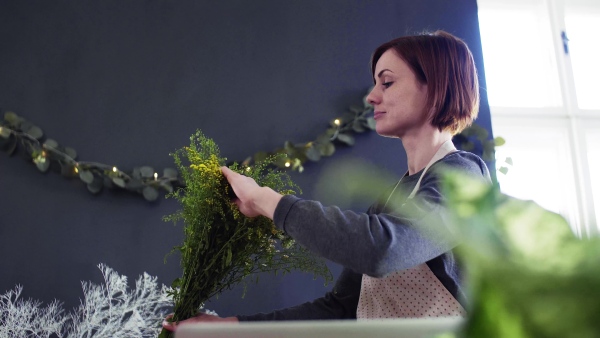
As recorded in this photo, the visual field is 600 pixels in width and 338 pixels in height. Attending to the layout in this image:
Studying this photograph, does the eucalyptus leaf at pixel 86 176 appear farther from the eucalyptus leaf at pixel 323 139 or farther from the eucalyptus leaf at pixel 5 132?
the eucalyptus leaf at pixel 323 139

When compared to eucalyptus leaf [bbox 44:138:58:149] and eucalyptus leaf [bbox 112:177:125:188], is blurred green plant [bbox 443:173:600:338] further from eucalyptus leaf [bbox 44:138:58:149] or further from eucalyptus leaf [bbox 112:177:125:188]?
eucalyptus leaf [bbox 44:138:58:149]

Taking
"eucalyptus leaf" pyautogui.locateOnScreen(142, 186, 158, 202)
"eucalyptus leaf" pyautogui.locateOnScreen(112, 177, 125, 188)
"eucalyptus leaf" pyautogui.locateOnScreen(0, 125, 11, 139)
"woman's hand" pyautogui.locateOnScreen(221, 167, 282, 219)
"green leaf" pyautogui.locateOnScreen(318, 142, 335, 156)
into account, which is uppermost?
"eucalyptus leaf" pyautogui.locateOnScreen(0, 125, 11, 139)

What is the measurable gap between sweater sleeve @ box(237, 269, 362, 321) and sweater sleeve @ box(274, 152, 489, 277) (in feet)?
1.25

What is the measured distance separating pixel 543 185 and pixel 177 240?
6.39 ft

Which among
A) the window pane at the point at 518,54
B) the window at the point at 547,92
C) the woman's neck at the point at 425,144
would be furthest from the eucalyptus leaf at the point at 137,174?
the window pane at the point at 518,54

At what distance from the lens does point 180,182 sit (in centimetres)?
253

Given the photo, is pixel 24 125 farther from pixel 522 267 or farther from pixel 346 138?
pixel 522 267

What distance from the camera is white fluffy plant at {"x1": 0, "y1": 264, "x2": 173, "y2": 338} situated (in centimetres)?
219

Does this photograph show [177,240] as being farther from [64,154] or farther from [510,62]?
[510,62]

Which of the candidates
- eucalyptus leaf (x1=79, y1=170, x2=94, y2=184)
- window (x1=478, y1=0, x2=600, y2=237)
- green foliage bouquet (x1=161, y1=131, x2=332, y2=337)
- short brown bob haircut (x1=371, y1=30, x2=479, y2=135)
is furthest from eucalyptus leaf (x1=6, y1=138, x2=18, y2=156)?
window (x1=478, y1=0, x2=600, y2=237)

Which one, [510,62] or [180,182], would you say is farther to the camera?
[510,62]

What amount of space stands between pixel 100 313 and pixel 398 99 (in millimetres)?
1352

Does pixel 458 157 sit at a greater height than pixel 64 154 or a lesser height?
lesser

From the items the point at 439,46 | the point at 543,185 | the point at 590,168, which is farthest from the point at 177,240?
the point at 590,168
